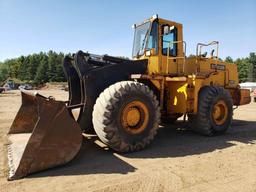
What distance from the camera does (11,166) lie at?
4656mm

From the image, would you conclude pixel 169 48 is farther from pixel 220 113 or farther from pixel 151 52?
pixel 220 113

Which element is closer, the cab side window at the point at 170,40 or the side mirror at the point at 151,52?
the side mirror at the point at 151,52

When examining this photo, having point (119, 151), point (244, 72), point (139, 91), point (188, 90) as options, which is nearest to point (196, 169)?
point (119, 151)

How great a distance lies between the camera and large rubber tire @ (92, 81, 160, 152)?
5.41m

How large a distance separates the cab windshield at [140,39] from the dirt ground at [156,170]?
8.57ft

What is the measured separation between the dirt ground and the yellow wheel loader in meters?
0.30

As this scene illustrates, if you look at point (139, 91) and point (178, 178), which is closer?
point (178, 178)

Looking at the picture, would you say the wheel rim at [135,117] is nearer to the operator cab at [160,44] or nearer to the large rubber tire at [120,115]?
the large rubber tire at [120,115]

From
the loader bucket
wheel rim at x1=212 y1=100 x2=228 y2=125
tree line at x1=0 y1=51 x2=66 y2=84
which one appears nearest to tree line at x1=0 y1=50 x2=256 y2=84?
tree line at x1=0 y1=51 x2=66 y2=84

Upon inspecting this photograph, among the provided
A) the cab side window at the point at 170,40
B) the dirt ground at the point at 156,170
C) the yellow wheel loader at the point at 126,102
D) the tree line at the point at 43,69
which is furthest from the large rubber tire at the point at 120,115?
the tree line at the point at 43,69

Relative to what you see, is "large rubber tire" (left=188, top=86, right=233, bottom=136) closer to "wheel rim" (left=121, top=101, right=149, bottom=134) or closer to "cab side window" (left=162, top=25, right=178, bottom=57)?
Answer: "cab side window" (left=162, top=25, right=178, bottom=57)

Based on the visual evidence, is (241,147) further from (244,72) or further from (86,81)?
(244,72)

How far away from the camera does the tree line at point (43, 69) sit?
7519cm

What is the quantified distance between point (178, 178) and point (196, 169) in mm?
586
